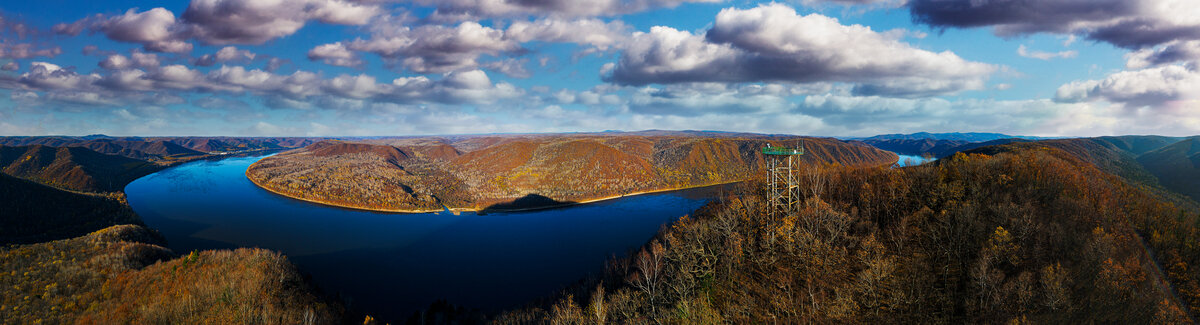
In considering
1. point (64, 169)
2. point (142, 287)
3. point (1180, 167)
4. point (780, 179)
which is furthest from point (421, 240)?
point (1180, 167)

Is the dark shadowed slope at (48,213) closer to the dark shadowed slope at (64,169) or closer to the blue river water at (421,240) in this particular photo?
the blue river water at (421,240)

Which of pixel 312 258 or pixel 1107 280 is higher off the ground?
pixel 1107 280

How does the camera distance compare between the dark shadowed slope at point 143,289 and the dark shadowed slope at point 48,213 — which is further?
the dark shadowed slope at point 48,213

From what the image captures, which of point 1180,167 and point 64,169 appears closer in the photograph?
point 1180,167

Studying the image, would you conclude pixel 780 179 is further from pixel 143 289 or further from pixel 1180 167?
pixel 1180 167

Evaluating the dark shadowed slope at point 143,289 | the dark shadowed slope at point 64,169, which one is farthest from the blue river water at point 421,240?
the dark shadowed slope at point 64,169

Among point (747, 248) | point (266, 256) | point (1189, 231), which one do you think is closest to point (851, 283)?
point (747, 248)

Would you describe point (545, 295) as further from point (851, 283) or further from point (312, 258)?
point (312, 258)
